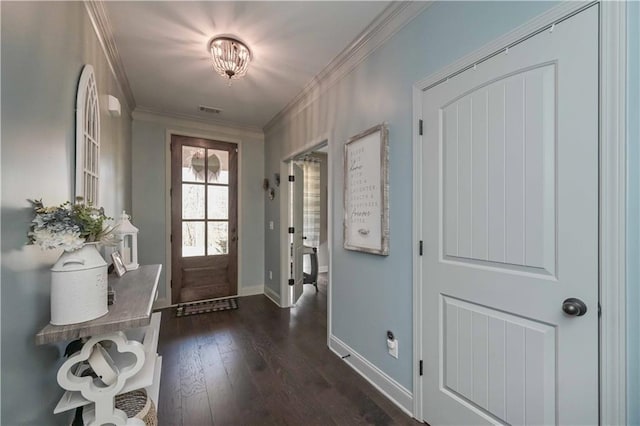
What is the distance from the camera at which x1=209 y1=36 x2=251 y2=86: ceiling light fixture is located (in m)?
2.05

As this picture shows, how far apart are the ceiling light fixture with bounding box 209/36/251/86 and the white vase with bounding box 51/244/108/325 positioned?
5.52 ft

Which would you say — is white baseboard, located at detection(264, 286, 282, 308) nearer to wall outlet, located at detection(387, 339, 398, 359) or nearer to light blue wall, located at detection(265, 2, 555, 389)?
light blue wall, located at detection(265, 2, 555, 389)

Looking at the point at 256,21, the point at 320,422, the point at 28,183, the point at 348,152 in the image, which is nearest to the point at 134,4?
the point at 256,21

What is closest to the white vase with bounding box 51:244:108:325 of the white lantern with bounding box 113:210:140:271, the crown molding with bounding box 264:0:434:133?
the white lantern with bounding box 113:210:140:271

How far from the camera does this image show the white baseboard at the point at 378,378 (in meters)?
1.70

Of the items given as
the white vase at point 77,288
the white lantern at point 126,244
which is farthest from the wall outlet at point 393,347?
the white lantern at point 126,244

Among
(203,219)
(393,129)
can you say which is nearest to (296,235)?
(203,219)

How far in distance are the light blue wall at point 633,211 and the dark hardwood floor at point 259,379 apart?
1.13 m

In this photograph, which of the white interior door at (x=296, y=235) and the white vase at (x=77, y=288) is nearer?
the white vase at (x=77, y=288)

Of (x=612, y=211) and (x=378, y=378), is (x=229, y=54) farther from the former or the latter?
(x=378, y=378)

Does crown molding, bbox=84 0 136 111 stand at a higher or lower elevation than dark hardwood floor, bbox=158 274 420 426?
higher

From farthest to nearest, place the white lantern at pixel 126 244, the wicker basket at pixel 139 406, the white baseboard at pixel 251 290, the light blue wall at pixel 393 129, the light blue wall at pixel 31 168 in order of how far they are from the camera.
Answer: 1. the white baseboard at pixel 251 290
2. the white lantern at pixel 126 244
3. the light blue wall at pixel 393 129
4. the wicker basket at pixel 139 406
5. the light blue wall at pixel 31 168

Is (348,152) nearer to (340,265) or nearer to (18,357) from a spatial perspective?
(340,265)

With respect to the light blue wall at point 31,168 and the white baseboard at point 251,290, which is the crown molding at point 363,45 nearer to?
the light blue wall at point 31,168
